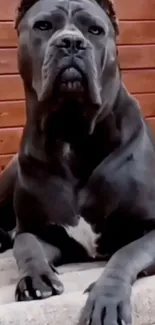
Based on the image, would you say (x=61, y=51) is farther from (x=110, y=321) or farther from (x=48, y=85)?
(x=110, y=321)

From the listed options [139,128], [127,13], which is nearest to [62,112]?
[139,128]

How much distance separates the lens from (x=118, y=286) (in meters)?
1.38

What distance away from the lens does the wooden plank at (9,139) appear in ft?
9.36

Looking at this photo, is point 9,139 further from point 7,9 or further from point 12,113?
point 7,9

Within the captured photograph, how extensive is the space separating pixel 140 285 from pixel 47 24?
0.57 meters

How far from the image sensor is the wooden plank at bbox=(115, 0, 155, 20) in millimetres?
2920

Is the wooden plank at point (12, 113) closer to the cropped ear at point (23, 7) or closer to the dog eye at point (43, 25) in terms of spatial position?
the cropped ear at point (23, 7)

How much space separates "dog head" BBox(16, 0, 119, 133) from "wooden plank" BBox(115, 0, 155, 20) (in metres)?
1.30

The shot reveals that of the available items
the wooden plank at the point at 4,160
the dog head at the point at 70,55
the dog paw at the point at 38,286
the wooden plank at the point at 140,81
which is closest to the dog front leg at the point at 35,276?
the dog paw at the point at 38,286

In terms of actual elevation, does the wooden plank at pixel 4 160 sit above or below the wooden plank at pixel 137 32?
below

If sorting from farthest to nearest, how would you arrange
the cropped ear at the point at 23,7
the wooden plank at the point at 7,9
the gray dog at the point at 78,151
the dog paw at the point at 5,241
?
the wooden plank at the point at 7,9 → the dog paw at the point at 5,241 → the cropped ear at the point at 23,7 → the gray dog at the point at 78,151

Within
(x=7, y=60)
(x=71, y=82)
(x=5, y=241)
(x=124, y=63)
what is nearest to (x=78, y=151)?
(x=71, y=82)

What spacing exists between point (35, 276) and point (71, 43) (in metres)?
0.47

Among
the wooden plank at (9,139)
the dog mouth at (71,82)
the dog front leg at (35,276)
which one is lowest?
the wooden plank at (9,139)
